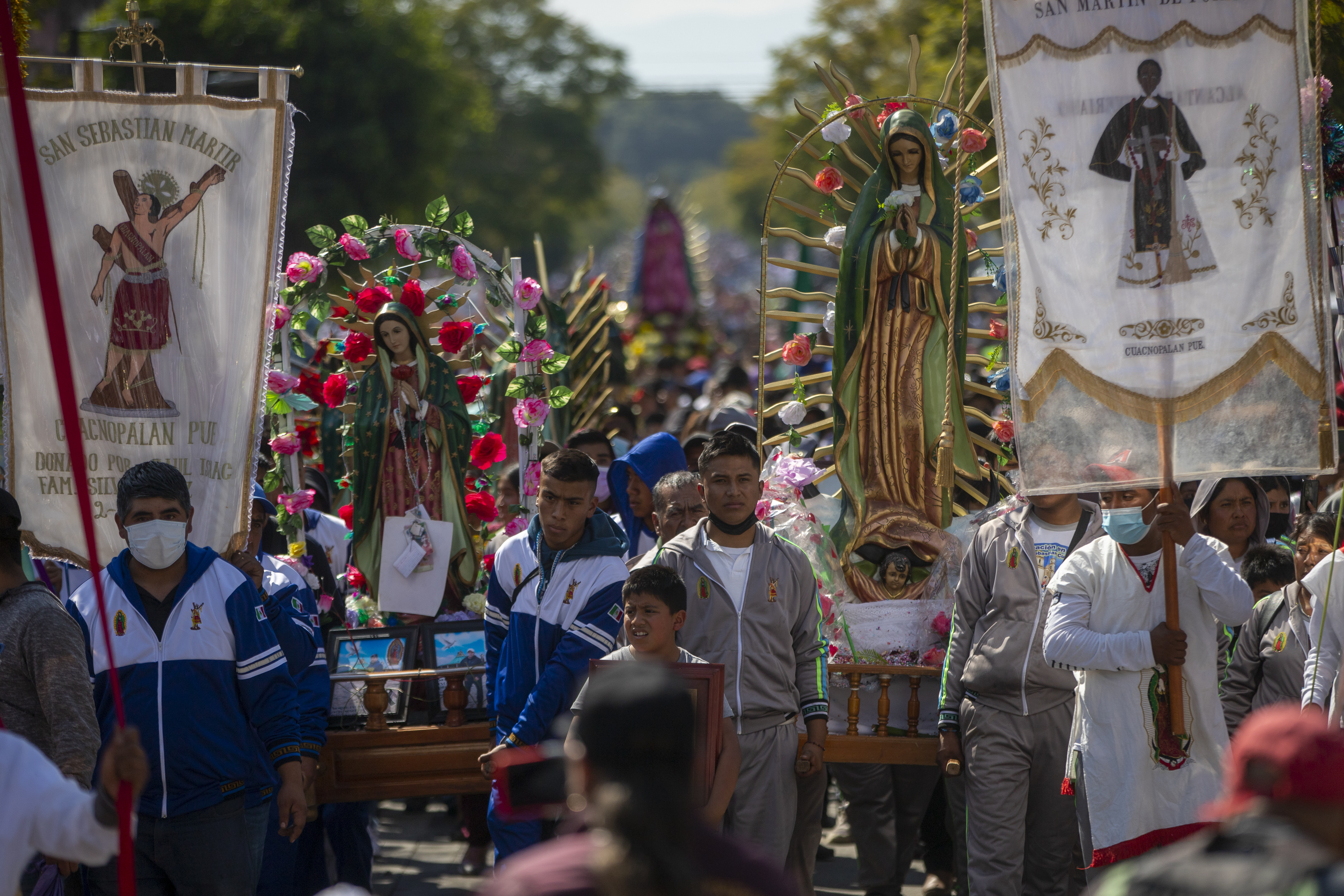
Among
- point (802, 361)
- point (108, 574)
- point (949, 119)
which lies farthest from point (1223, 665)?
point (108, 574)

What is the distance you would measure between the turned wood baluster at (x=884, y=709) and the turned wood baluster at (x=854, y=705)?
101 millimetres

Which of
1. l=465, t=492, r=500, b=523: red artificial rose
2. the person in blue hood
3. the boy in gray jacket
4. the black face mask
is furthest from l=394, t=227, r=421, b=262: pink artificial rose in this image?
the black face mask

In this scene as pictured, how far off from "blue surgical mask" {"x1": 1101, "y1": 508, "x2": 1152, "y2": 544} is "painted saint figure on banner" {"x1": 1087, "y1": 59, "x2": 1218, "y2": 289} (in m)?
0.76

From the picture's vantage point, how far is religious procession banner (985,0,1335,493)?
15.0ft

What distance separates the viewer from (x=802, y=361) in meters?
6.83

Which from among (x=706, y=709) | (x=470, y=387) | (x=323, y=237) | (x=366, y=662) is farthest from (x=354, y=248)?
(x=706, y=709)

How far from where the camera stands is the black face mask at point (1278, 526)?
24.0 ft

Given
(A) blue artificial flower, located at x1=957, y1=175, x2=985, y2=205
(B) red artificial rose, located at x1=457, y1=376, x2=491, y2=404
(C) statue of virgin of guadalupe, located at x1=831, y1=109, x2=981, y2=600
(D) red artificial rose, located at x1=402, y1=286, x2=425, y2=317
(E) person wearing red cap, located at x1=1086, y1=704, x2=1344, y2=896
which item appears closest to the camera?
(E) person wearing red cap, located at x1=1086, y1=704, x2=1344, y2=896

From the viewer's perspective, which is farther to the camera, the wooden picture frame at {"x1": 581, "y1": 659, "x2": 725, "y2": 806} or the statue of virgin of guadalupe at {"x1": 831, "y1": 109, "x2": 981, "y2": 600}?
the statue of virgin of guadalupe at {"x1": 831, "y1": 109, "x2": 981, "y2": 600}

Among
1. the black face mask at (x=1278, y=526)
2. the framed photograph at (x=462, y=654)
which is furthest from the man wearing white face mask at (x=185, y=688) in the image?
the black face mask at (x=1278, y=526)

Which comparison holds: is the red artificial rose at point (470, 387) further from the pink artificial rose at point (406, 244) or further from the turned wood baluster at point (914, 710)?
the turned wood baluster at point (914, 710)

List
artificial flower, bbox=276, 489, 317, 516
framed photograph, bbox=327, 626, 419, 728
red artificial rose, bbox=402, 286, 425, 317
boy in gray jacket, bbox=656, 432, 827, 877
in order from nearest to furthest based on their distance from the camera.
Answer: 1. boy in gray jacket, bbox=656, 432, 827, 877
2. framed photograph, bbox=327, 626, 419, 728
3. artificial flower, bbox=276, 489, 317, 516
4. red artificial rose, bbox=402, 286, 425, 317

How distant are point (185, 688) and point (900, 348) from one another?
12.1 ft

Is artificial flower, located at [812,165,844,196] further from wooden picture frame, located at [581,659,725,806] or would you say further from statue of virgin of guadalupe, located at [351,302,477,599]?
wooden picture frame, located at [581,659,725,806]
